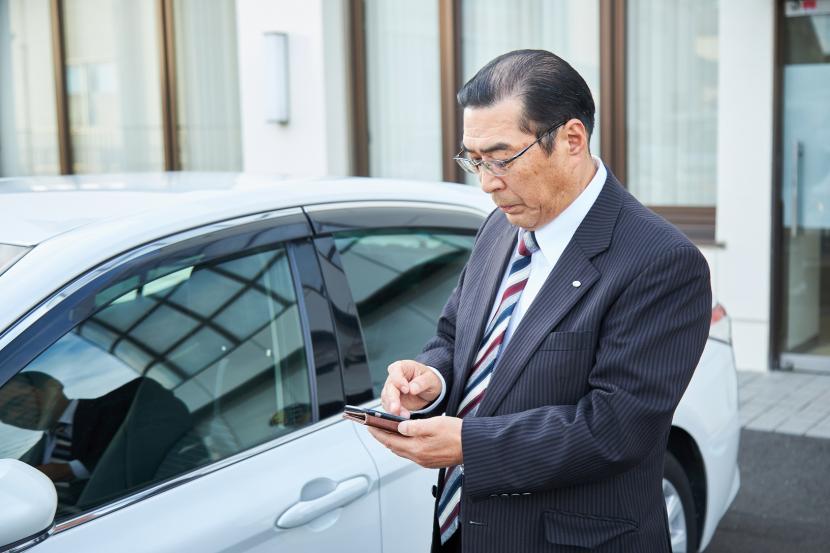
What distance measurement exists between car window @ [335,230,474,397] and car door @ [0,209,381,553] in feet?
0.60

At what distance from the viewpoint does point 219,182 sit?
2.96 metres

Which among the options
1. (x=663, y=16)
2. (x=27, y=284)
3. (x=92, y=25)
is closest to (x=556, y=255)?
(x=27, y=284)

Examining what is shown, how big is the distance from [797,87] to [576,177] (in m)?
5.55

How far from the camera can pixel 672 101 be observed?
7.66 metres

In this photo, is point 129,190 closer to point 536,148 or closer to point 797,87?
point 536,148

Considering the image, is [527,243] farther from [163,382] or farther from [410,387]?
[163,382]

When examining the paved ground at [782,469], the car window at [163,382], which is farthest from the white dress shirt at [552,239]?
the paved ground at [782,469]

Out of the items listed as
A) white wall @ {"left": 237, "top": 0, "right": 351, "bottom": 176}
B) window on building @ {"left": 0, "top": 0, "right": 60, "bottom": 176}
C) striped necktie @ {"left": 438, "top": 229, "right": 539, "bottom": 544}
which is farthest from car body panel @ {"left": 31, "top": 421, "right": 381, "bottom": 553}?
window on building @ {"left": 0, "top": 0, "right": 60, "bottom": 176}

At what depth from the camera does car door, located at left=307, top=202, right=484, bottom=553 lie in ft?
8.48

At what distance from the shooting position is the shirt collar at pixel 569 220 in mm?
2000

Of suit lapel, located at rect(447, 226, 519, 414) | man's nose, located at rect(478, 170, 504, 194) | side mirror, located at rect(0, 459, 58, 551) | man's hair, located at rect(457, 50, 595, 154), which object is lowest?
side mirror, located at rect(0, 459, 58, 551)

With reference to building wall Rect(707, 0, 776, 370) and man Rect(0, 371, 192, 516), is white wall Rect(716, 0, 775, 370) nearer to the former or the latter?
building wall Rect(707, 0, 776, 370)

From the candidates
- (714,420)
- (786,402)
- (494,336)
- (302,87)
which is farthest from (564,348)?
(302,87)

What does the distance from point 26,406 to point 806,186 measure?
6.00 meters
